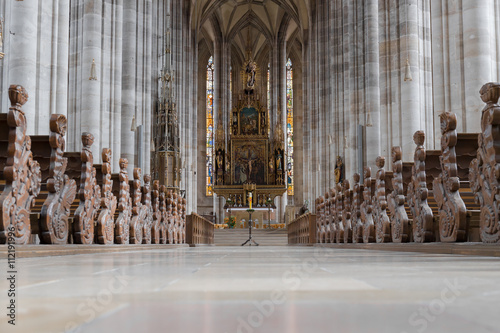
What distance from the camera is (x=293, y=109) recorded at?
36.9m

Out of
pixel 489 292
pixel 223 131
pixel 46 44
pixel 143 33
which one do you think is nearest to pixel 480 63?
pixel 46 44

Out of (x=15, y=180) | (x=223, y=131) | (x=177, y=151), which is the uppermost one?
(x=223, y=131)

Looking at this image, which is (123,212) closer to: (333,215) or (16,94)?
(16,94)

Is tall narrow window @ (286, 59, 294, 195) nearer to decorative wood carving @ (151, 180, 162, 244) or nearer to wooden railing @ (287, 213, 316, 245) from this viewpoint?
wooden railing @ (287, 213, 316, 245)

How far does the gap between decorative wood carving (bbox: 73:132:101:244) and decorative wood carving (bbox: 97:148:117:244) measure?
42 cm

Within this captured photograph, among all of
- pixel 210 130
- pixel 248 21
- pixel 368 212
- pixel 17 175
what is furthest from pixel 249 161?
pixel 17 175

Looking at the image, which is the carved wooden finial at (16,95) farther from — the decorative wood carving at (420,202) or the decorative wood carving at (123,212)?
the decorative wood carving at (420,202)

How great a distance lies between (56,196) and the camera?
221 inches

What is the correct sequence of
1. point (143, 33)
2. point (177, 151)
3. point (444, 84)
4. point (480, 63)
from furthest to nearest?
point (177, 151) → point (143, 33) → point (444, 84) → point (480, 63)

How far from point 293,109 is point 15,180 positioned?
32817mm

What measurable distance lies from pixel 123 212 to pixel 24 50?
3.76m

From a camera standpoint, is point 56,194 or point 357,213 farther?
point 357,213

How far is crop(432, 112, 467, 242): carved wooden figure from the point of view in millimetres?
4957

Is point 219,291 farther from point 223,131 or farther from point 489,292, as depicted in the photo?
point 223,131
